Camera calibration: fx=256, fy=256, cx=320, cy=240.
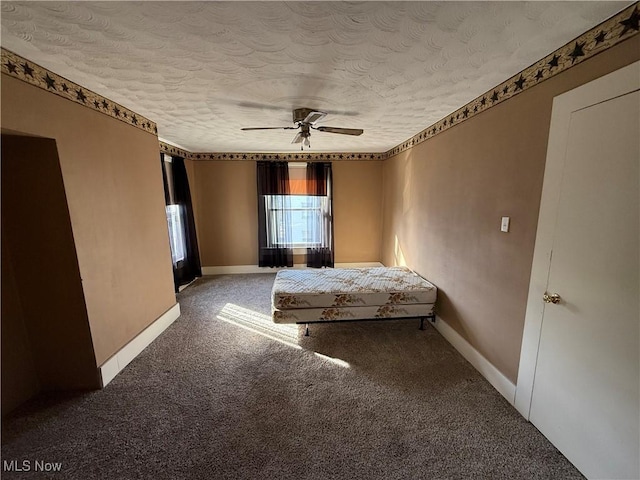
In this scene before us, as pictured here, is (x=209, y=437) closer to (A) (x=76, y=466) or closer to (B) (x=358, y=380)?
(A) (x=76, y=466)

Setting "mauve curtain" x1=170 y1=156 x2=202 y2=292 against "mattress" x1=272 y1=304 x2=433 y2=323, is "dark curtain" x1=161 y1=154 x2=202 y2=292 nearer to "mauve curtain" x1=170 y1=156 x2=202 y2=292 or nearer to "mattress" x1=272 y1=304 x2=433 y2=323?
"mauve curtain" x1=170 y1=156 x2=202 y2=292

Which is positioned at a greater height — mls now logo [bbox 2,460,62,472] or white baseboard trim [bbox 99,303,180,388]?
white baseboard trim [bbox 99,303,180,388]

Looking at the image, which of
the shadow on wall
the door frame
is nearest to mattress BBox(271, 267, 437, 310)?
the shadow on wall

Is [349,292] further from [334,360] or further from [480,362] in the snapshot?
[480,362]

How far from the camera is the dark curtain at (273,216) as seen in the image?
4.62 m

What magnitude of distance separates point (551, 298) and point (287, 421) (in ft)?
5.90

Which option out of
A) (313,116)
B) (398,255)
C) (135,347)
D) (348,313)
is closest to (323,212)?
(398,255)

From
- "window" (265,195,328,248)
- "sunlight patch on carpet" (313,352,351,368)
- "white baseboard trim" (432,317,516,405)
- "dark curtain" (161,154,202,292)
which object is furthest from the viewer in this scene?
"window" (265,195,328,248)

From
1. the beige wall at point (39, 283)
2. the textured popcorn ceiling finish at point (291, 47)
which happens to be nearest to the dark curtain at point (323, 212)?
the textured popcorn ceiling finish at point (291, 47)

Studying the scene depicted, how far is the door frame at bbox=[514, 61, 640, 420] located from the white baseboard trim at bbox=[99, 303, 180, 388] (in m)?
3.07

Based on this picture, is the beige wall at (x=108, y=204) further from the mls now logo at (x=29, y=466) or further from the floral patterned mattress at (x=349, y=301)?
the floral patterned mattress at (x=349, y=301)

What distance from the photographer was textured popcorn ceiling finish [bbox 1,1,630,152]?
1.11 meters

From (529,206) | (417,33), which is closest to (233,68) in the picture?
(417,33)

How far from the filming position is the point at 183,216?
13.5 feet
